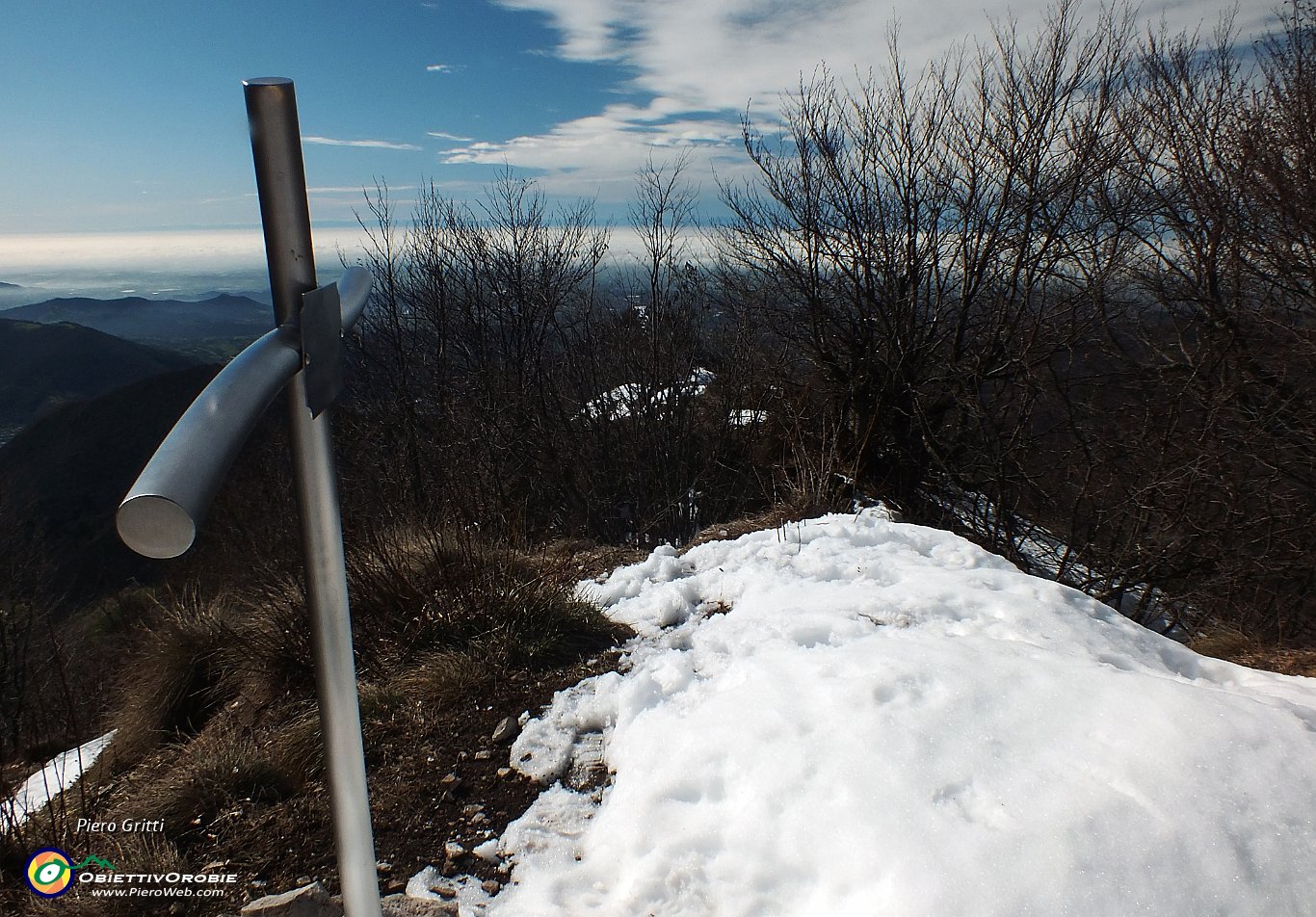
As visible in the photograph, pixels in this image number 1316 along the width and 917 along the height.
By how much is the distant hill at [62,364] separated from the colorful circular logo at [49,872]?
120 feet

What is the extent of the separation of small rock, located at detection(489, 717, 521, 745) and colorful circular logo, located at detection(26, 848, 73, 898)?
4.50 ft

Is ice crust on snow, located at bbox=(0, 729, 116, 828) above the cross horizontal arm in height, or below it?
below

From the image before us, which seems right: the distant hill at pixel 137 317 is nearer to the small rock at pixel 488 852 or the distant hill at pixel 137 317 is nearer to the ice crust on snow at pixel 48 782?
the ice crust on snow at pixel 48 782

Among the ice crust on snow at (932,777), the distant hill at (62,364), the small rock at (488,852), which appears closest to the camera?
the ice crust on snow at (932,777)

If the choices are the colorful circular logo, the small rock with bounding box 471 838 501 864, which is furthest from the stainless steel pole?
the colorful circular logo

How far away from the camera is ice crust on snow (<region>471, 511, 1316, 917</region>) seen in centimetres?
160

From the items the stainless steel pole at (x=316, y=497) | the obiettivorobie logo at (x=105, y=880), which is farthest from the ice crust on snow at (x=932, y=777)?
the stainless steel pole at (x=316, y=497)

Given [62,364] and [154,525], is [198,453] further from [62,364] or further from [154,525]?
[62,364]

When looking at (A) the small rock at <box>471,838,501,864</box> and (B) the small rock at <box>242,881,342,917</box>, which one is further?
(A) the small rock at <box>471,838,501,864</box>

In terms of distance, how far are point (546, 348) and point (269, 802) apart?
1363 cm

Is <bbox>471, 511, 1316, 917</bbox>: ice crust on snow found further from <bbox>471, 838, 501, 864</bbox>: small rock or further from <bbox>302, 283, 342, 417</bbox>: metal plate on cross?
<bbox>302, 283, 342, 417</bbox>: metal plate on cross

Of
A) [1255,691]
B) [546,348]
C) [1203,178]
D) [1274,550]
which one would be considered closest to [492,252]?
[546,348]

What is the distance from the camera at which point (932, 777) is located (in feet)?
6.11

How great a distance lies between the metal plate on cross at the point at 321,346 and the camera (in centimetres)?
82
